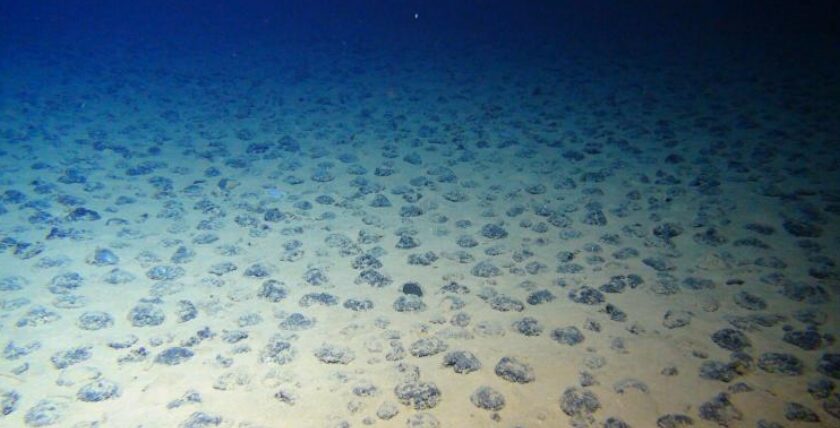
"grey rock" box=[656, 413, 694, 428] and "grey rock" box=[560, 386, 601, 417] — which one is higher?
"grey rock" box=[560, 386, 601, 417]

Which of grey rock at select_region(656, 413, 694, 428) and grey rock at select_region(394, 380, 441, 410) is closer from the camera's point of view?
grey rock at select_region(656, 413, 694, 428)

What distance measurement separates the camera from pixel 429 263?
3.85 meters

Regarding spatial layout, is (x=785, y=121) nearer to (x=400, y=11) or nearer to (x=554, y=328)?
(x=554, y=328)

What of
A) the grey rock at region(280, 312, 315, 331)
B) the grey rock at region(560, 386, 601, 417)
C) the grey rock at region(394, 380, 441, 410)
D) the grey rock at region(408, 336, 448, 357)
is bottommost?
the grey rock at region(560, 386, 601, 417)

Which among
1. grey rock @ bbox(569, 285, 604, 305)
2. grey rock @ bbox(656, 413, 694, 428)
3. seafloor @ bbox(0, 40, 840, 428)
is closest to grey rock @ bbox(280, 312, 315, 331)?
seafloor @ bbox(0, 40, 840, 428)

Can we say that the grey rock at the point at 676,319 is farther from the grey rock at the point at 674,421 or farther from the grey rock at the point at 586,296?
the grey rock at the point at 674,421

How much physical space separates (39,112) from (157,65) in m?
3.79

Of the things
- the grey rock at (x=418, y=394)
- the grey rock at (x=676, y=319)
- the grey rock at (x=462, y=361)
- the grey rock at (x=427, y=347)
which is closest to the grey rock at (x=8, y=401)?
the grey rock at (x=418, y=394)

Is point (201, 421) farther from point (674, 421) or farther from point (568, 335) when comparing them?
point (674, 421)

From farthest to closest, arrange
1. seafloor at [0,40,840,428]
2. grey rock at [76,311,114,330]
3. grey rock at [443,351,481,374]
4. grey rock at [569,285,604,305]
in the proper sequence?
grey rock at [569,285,604,305]
grey rock at [76,311,114,330]
grey rock at [443,351,481,374]
seafloor at [0,40,840,428]

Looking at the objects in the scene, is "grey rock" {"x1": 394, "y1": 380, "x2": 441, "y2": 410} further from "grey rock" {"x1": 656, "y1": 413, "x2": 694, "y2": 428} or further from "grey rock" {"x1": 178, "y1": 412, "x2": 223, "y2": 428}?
"grey rock" {"x1": 656, "y1": 413, "x2": 694, "y2": 428}

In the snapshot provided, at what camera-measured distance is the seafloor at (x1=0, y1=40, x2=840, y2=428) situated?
8.75ft

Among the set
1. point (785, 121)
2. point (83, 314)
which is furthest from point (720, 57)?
point (83, 314)

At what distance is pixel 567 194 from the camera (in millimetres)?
4840
